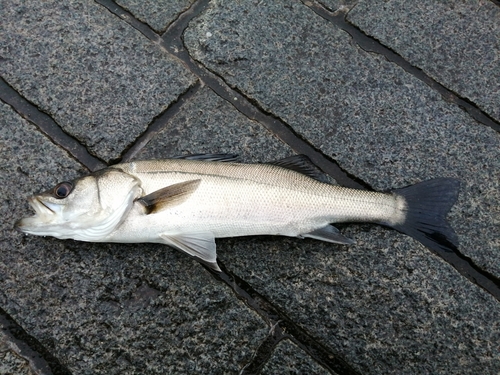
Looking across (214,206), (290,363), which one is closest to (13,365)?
(214,206)

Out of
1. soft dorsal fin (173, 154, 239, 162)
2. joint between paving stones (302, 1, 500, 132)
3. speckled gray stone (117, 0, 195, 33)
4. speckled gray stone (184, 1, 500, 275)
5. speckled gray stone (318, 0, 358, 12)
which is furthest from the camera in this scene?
speckled gray stone (318, 0, 358, 12)

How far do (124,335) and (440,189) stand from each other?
2.00 meters

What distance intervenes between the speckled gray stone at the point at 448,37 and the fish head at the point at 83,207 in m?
2.09

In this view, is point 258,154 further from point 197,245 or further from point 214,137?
point 197,245

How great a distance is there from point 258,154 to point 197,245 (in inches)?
30.7

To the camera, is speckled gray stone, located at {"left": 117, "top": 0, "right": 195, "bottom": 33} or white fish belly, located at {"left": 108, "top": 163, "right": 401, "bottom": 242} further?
speckled gray stone, located at {"left": 117, "top": 0, "right": 195, "bottom": 33}

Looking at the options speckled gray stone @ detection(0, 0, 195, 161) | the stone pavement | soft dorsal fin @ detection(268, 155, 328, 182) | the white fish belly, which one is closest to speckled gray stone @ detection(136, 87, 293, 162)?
the stone pavement

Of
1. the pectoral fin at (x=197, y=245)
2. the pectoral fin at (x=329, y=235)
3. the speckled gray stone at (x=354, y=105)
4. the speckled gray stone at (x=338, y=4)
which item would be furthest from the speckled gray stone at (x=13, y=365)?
the speckled gray stone at (x=338, y=4)

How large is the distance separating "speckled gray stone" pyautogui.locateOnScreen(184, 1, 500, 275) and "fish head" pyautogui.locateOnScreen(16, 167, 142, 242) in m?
1.15

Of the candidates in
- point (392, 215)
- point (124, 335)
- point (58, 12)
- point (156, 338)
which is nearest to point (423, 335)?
point (392, 215)

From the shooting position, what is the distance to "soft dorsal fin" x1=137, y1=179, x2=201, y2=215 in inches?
98.5

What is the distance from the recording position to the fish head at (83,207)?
8.22ft

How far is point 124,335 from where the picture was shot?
264 centimetres

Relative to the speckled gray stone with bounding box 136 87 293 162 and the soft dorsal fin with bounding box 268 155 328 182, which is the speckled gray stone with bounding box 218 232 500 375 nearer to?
the soft dorsal fin with bounding box 268 155 328 182
